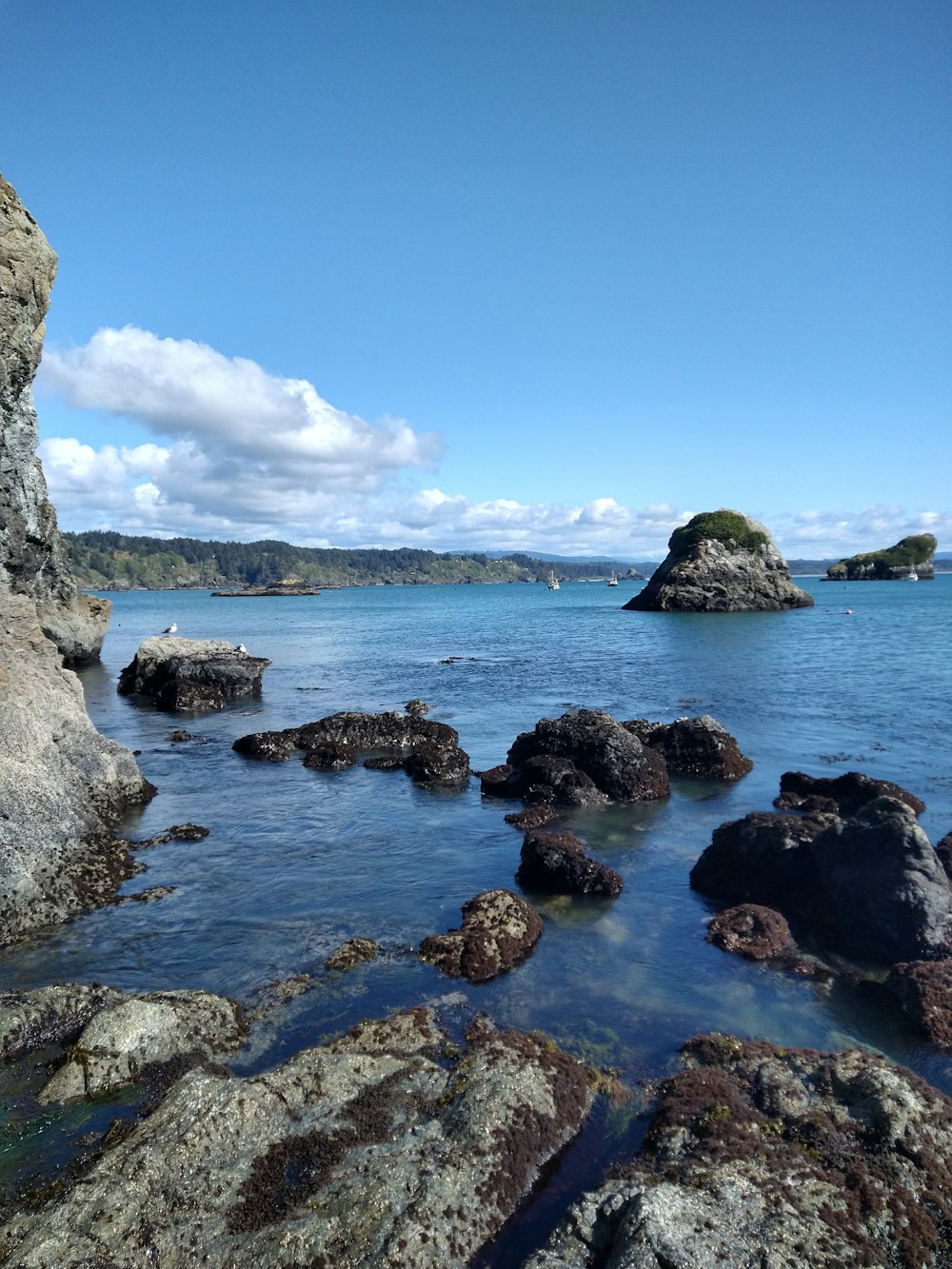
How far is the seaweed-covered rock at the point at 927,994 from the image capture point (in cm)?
915

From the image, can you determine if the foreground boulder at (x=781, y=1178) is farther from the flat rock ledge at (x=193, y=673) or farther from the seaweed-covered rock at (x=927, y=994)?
the flat rock ledge at (x=193, y=673)

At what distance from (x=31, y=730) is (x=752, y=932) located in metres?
13.8

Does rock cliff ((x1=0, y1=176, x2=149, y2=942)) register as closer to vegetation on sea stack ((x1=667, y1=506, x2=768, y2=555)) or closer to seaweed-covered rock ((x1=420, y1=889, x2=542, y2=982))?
seaweed-covered rock ((x1=420, y1=889, x2=542, y2=982))

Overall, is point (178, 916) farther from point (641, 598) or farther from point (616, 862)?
point (641, 598)

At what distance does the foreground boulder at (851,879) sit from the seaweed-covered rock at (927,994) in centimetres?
102

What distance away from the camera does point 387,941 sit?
11539 mm

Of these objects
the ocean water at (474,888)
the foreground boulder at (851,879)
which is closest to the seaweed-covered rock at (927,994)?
the ocean water at (474,888)

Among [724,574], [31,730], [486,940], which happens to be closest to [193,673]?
[31,730]

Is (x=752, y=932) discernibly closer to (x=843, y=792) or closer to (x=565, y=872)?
(x=565, y=872)

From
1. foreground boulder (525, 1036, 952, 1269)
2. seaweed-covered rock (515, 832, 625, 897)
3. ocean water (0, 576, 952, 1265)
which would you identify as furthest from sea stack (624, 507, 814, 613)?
foreground boulder (525, 1036, 952, 1269)

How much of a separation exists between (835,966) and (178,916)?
412 inches

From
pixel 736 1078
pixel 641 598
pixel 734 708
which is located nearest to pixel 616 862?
pixel 736 1078

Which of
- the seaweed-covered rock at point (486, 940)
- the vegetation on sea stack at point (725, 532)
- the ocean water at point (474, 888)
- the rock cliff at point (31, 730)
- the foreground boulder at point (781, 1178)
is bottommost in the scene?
the ocean water at point (474, 888)

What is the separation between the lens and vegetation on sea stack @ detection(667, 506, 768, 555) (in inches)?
4264
